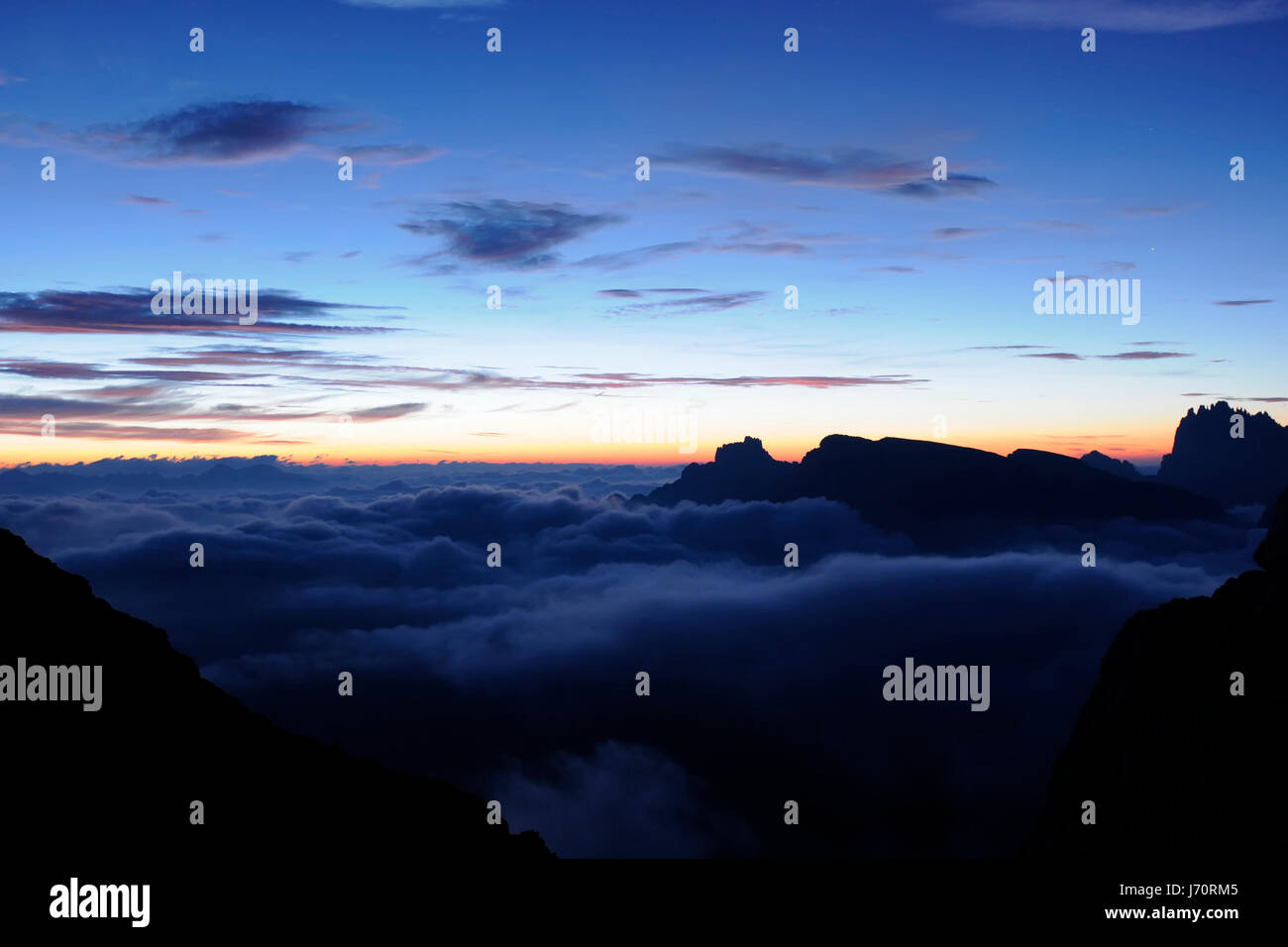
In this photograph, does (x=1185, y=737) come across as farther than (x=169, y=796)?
Yes

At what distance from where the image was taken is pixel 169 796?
39625mm

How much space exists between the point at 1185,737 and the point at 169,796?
6430 centimetres

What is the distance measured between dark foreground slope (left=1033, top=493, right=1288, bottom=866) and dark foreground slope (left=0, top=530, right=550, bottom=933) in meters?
43.3

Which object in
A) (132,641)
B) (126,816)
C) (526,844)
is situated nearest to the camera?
(126,816)

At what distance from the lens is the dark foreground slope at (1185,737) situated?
48.8 m

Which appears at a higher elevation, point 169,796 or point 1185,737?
point 169,796

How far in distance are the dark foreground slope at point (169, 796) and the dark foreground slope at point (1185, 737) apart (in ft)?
142

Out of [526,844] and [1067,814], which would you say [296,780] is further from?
[1067,814]

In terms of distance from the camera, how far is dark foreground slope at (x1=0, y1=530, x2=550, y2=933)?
33.8 metres

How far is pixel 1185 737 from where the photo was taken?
2165 inches
